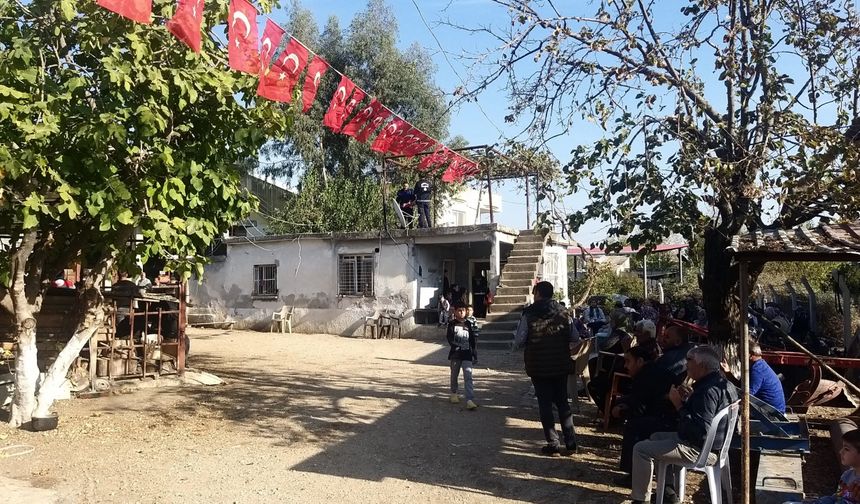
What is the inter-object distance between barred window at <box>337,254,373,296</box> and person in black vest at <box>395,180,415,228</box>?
4.95 feet

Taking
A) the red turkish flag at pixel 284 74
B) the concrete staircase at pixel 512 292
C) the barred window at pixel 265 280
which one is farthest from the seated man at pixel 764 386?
the barred window at pixel 265 280

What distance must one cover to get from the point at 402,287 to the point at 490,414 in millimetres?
10346

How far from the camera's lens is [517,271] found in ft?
56.6

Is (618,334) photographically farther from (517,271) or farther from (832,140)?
(517,271)

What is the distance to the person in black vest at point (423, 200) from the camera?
1833 cm

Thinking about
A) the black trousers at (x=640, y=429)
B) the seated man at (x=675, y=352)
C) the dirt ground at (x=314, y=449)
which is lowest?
the dirt ground at (x=314, y=449)

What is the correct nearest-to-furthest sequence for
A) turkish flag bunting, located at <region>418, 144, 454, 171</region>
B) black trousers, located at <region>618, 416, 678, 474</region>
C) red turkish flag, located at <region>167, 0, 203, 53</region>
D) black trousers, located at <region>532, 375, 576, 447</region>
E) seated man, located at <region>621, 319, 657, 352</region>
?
1. black trousers, located at <region>618, 416, 678, 474</region>
2. red turkish flag, located at <region>167, 0, 203, 53</region>
3. seated man, located at <region>621, 319, 657, 352</region>
4. black trousers, located at <region>532, 375, 576, 447</region>
5. turkish flag bunting, located at <region>418, 144, 454, 171</region>

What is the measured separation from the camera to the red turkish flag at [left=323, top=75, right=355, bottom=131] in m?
9.43

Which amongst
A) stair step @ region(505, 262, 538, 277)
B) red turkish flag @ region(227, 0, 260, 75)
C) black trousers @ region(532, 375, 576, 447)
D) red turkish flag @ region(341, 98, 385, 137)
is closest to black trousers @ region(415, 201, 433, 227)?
stair step @ region(505, 262, 538, 277)

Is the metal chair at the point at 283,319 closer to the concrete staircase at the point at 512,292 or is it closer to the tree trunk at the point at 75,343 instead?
the concrete staircase at the point at 512,292

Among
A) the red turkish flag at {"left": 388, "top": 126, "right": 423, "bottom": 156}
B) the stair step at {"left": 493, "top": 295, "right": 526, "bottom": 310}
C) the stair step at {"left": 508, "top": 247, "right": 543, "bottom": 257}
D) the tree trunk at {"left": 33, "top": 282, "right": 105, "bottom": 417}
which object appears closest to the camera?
the tree trunk at {"left": 33, "top": 282, "right": 105, "bottom": 417}

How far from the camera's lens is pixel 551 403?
6.29 m

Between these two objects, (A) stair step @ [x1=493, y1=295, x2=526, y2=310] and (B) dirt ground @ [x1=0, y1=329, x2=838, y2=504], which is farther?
(A) stair step @ [x1=493, y1=295, x2=526, y2=310]

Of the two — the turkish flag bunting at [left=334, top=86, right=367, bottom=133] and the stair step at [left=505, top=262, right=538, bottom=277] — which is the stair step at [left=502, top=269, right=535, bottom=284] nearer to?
the stair step at [left=505, top=262, right=538, bottom=277]
